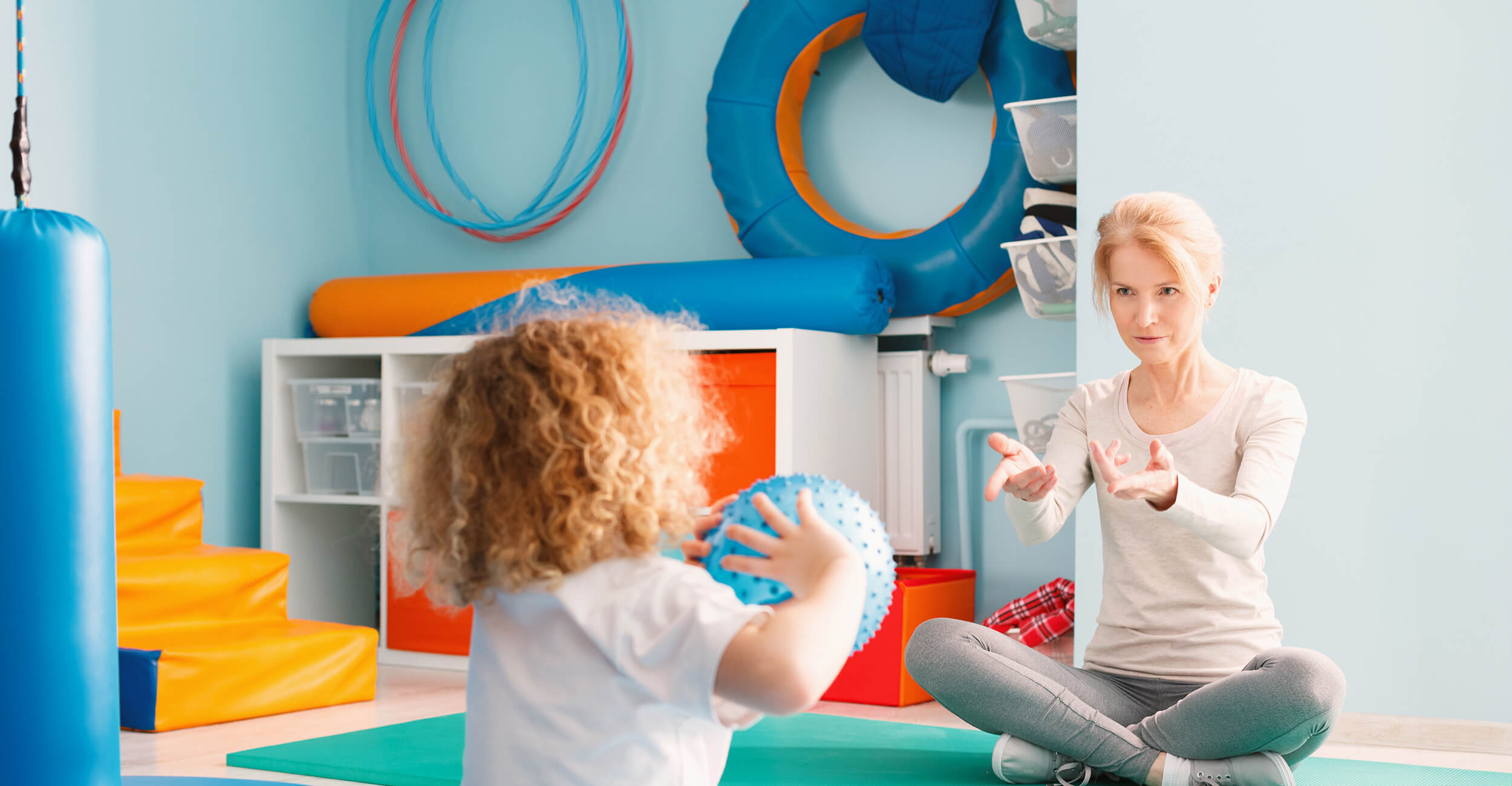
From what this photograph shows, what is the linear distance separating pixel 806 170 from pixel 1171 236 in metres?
1.56

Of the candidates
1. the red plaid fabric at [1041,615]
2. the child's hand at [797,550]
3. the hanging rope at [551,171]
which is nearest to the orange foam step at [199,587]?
the hanging rope at [551,171]

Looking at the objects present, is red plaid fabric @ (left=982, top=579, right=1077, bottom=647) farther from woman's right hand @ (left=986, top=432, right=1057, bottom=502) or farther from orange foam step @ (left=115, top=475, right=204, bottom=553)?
orange foam step @ (left=115, top=475, right=204, bottom=553)

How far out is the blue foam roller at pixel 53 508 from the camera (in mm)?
1555

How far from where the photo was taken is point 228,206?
341 cm

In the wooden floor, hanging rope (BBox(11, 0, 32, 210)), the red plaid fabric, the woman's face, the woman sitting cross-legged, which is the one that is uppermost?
hanging rope (BBox(11, 0, 32, 210))

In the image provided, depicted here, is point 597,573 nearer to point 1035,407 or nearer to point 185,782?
point 185,782

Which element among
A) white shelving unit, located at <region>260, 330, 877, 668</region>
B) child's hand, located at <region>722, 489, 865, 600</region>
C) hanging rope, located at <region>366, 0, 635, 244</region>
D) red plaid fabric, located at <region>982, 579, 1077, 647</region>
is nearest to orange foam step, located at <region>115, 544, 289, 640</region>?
white shelving unit, located at <region>260, 330, 877, 668</region>

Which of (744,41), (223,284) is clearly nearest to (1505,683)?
(744,41)

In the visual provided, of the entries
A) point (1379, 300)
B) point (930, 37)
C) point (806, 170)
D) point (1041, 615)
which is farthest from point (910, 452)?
point (1379, 300)

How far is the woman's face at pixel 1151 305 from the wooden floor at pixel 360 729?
2.66ft

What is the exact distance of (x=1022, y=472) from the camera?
5.27ft

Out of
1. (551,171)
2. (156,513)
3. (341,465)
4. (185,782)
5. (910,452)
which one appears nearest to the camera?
(185,782)

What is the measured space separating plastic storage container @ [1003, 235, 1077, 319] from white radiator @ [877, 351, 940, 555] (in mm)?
380

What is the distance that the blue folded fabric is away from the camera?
2783 mm
